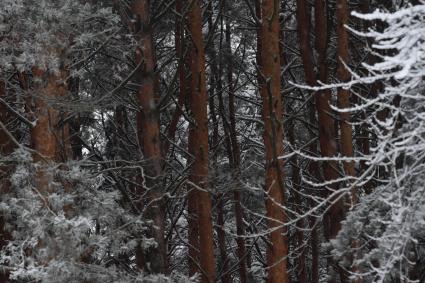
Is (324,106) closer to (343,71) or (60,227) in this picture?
(343,71)

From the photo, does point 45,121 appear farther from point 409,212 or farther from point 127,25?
point 409,212

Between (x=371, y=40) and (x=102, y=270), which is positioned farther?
(x=371, y=40)

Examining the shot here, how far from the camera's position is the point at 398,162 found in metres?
7.72

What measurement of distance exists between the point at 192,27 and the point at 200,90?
1016 mm

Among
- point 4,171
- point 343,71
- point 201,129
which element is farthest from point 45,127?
point 343,71

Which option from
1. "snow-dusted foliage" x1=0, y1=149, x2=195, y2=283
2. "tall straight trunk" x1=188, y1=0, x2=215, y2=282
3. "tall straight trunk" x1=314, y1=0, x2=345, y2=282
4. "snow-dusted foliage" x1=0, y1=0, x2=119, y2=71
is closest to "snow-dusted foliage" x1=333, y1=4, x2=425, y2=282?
"tall straight trunk" x1=314, y1=0, x2=345, y2=282

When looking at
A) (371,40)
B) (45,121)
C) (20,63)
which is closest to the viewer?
(20,63)

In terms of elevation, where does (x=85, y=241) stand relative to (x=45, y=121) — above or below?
below

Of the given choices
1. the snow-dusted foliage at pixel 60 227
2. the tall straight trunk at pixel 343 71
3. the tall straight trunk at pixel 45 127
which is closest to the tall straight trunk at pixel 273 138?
the tall straight trunk at pixel 343 71

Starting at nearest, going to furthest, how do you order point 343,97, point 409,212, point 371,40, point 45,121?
1. point 409,212
2. point 45,121
3. point 343,97
4. point 371,40

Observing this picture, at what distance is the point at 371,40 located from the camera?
37.3 ft

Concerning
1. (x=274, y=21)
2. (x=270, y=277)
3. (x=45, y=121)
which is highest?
(x=274, y=21)

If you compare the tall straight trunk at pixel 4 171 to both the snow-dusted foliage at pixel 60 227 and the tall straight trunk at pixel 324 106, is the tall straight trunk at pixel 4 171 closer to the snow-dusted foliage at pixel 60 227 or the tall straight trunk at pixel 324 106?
the snow-dusted foliage at pixel 60 227

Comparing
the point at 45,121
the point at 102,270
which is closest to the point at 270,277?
the point at 102,270
